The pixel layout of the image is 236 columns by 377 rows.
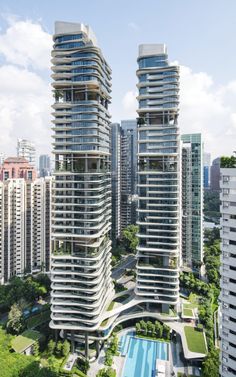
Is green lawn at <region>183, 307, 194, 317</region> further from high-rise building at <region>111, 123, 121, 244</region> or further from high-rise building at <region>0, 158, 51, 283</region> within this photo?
high-rise building at <region>111, 123, 121, 244</region>

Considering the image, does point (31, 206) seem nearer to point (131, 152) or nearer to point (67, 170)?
point (67, 170)

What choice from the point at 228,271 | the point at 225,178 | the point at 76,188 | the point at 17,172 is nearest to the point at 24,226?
the point at 17,172

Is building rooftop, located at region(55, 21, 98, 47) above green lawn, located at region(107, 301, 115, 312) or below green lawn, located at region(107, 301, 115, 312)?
above

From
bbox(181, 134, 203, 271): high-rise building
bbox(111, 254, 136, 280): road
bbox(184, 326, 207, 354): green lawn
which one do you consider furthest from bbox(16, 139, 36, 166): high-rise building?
bbox(184, 326, 207, 354): green lawn

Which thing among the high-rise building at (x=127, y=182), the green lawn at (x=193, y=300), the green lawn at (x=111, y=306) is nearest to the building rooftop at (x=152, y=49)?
the green lawn at (x=111, y=306)

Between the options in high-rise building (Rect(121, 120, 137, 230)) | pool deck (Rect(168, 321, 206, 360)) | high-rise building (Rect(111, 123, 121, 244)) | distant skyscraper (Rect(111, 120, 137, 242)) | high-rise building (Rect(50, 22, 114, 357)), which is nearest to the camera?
pool deck (Rect(168, 321, 206, 360))
